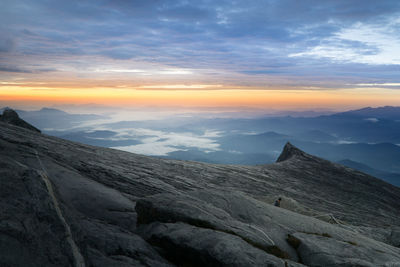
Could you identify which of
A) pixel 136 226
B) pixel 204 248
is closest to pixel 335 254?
pixel 204 248

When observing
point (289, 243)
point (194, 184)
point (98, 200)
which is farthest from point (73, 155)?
point (289, 243)

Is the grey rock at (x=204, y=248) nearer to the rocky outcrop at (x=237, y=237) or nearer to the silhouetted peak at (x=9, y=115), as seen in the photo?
the rocky outcrop at (x=237, y=237)

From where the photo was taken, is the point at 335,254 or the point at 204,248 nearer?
the point at 204,248

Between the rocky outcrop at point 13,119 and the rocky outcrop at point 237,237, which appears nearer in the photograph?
the rocky outcrop at point 237,237

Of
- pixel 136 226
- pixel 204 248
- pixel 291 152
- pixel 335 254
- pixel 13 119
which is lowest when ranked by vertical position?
pixel 291 152

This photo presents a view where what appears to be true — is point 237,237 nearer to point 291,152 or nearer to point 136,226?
point 136,226

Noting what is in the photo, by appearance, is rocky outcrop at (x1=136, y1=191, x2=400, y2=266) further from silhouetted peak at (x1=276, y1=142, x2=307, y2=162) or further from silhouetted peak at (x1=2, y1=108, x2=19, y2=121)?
silhouetted peak at (x1=276, y1=142, x2=307, y2=162)

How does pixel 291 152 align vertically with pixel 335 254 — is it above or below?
below

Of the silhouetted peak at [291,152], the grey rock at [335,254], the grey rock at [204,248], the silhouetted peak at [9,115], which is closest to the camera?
the grey rock at [204,248]

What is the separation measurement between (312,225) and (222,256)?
887cm

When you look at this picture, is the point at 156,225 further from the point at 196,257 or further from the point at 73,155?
the point at 73,155

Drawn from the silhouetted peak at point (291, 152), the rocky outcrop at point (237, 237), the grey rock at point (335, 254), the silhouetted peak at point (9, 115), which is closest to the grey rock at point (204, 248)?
the rocky outcrop at point (237, 237)

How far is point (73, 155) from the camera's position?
22109 mm

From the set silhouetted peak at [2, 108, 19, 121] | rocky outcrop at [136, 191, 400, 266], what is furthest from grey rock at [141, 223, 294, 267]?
silhouetted peak at [2, 108, 19, 121]
